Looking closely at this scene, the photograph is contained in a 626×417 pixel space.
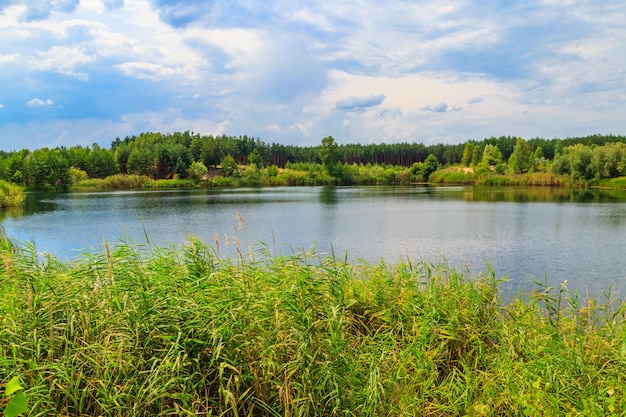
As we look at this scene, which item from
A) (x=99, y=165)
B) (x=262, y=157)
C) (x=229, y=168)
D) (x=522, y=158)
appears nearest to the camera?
(x=522, y=158)

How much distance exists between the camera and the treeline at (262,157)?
73.8 meters

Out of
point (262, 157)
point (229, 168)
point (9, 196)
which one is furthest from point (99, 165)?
point (9, 196)

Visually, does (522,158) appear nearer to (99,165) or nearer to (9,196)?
(9,196)

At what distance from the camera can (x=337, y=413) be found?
14.7 feet

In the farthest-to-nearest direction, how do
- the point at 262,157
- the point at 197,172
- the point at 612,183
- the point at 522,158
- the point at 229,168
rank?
the point at 262,157 → the point at 229,168 → the point at 197,172 → the point at 522,158 → the point at 612,183

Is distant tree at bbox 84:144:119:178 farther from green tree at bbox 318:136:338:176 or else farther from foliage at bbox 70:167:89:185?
green tree at bbox 318:136:338:176

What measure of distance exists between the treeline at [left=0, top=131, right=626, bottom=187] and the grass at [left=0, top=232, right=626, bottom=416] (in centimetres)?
7486

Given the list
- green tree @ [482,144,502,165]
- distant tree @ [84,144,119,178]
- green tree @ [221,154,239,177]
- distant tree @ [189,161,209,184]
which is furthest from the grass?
green tree @ [221,154,239,177]

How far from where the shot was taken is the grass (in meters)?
3.99

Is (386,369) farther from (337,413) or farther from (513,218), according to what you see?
(513,218)

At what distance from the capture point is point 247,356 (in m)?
4.53

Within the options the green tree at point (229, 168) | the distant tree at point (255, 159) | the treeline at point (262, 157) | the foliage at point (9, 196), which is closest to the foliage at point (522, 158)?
the treeline at point (262, 157)

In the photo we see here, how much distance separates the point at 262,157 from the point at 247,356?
461 feet

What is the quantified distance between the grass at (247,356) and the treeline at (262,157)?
246ft
